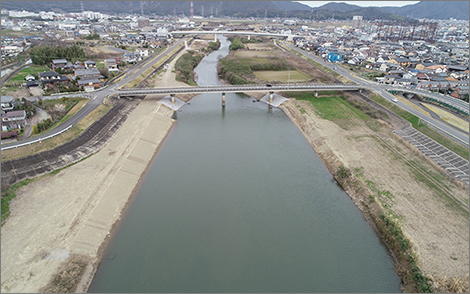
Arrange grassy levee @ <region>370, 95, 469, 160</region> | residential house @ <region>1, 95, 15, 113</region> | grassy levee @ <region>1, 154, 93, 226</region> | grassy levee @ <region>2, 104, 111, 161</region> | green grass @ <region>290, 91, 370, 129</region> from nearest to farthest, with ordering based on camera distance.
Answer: grassy levee @ <region>1, 154, 93, 226</region> < grassy levee @ <region>2, 104, 111, 161</region> < grassy levee @ <region>370, 95, 469, 160</region> < residential house @ <region>1, 95, 15, 113</region> < green grass @ <region>290, 91, 370, 129</region>

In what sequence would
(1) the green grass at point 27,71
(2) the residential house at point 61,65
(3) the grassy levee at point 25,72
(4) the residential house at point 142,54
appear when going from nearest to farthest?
(3) the grassy levee at point 25,72
(1) the green grass at point 27,71
(2) the residential house at point 61,65
(4) the residential house at point 142,54

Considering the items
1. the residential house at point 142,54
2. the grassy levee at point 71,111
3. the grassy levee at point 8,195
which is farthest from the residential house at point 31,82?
the residential house at point 142,54

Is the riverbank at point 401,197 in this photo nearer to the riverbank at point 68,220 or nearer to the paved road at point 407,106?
the paved road at point 407,106

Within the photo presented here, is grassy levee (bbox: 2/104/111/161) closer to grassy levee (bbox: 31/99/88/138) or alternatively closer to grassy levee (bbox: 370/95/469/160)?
grassy levee (bbox: 31/99/88/138)

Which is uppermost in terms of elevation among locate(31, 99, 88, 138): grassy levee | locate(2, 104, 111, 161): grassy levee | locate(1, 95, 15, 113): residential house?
locate(1, 95, 15, 113): residential house

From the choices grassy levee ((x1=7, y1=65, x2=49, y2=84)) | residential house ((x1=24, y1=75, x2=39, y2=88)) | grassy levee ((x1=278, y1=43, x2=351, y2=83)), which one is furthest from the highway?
grassy levee ((x1=7, y1=65, x2=49, y2=84))

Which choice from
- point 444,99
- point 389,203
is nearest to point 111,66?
point 389,203

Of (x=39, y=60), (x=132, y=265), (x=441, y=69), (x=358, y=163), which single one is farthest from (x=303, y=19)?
(x=132, y=265)
